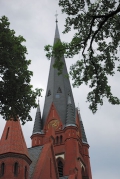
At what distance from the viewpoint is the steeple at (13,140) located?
2430 cm

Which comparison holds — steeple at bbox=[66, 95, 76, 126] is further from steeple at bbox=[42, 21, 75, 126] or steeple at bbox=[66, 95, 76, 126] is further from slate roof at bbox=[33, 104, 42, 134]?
slate roof at bbox=[33, 104, 42, 134]

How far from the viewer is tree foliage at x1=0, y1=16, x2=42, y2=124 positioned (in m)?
14.7

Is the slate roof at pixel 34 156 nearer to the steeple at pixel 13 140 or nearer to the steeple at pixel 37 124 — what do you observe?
the steeple at pixel 13 140

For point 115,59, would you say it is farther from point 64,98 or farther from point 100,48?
point 64,98

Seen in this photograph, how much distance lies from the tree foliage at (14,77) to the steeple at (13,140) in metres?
9.00

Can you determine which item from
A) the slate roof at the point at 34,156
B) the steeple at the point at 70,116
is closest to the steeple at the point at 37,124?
the steeple at the point at 70,116

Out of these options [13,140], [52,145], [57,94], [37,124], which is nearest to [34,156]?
[52,145]

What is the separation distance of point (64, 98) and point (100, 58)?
32.0m

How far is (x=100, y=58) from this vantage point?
568 inches

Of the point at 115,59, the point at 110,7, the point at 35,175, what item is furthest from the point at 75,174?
the point at 110,7

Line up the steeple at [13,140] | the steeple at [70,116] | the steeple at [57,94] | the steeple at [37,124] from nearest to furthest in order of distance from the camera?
the steeple at [13,140]
the steeple at [70,116]
the steeple at [37,124]
the steeple at [57,94]

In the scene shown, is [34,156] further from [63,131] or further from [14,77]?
[14,77]

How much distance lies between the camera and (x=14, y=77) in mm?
14945

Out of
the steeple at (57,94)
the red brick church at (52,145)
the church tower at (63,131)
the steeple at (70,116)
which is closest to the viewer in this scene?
the red brick church at (52,145)
